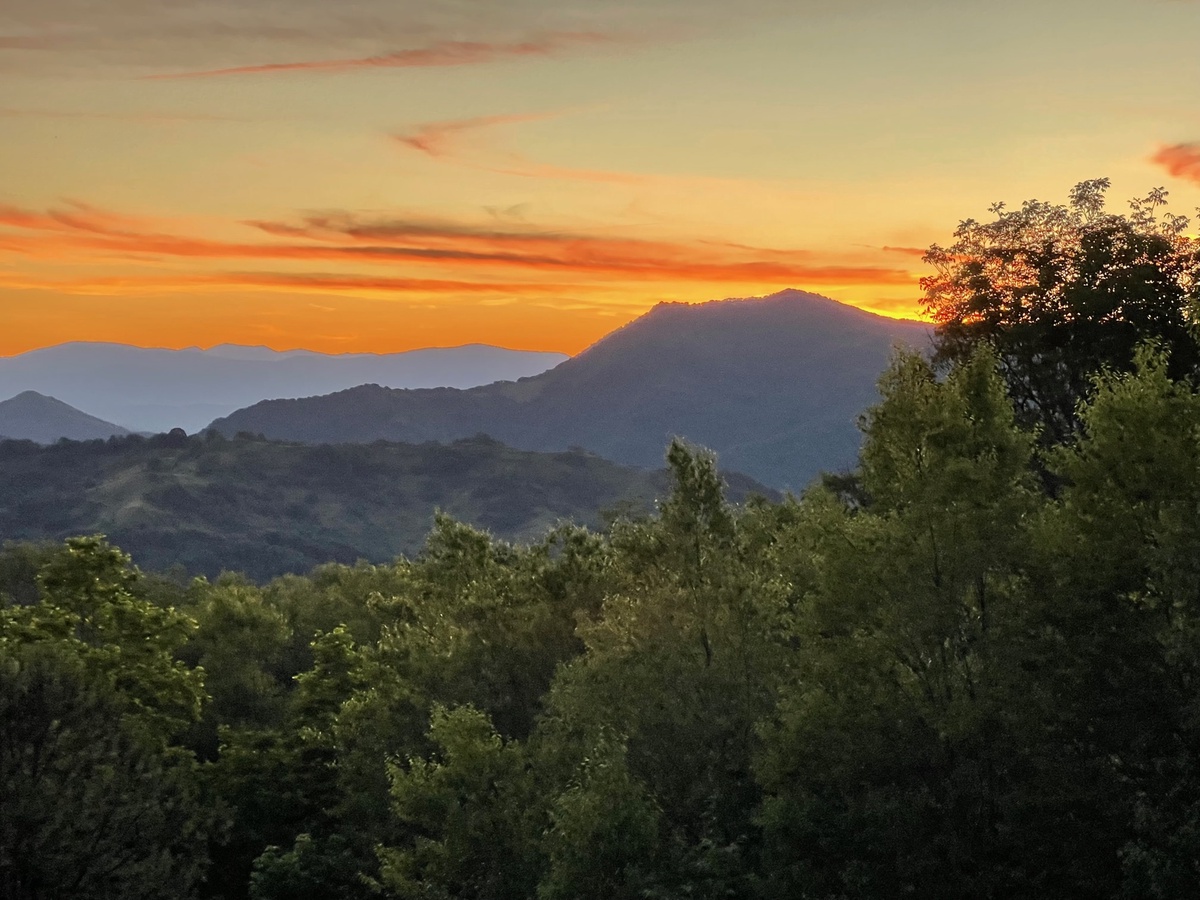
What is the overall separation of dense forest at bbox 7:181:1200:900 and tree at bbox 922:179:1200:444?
0.53ft

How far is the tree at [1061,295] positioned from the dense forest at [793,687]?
6.4 inches

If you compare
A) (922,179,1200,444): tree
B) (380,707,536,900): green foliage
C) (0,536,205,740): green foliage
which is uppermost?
(922,179,1200,444): tree

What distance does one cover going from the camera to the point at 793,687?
37.7 m

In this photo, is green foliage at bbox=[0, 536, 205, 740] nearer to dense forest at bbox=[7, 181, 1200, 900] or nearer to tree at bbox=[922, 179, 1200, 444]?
dense forest at bbox=[7, 181, 1200, 900]

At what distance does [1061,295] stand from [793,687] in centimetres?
2509

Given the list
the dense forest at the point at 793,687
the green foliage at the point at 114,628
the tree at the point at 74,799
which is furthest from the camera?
the green foliage at the point at 114,628

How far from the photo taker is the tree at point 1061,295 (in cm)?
4847

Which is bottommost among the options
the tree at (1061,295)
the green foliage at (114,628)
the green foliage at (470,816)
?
the green foliage at (470,816)

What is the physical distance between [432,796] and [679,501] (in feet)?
47.1

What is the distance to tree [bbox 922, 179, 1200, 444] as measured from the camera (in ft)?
159

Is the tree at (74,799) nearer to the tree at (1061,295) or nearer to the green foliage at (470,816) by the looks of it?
the green foliage at (470,816)

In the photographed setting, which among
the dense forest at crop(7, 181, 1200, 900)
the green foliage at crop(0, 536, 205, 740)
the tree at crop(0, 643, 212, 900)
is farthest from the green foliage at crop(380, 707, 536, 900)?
the green foliage at crop(0, 536, 205, 740)

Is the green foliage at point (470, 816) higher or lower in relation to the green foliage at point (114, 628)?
lower

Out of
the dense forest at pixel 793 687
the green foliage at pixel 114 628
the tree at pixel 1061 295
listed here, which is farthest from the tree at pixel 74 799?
the tree at pixel 1061 295
